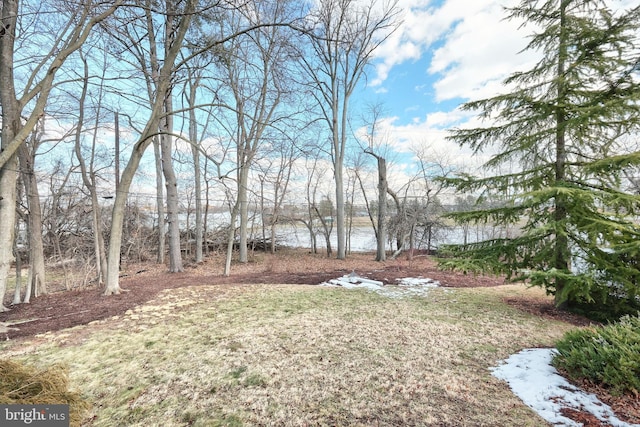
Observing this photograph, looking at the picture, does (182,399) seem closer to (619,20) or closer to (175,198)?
(619,20)

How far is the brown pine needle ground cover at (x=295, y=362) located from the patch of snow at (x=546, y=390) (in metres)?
0.12

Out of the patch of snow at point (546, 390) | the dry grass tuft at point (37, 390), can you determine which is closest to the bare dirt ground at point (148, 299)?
the patch of snow at point (546, 390)

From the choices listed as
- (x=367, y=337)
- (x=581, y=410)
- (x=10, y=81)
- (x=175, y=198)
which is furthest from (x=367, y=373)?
(x=175, y=198)

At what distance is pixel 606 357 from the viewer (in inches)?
100

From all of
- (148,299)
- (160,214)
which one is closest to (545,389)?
(148,299)

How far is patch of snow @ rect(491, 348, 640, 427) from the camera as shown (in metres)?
2.21

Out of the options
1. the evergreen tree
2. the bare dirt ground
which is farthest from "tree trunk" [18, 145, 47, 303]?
the evergreen tree

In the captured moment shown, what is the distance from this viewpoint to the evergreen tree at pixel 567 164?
162 inches

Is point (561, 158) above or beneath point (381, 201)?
above

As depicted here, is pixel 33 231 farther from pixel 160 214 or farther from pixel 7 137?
pixel 160 214

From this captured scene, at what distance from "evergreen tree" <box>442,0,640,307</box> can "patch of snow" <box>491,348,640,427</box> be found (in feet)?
4.75

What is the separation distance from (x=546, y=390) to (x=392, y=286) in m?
5.22

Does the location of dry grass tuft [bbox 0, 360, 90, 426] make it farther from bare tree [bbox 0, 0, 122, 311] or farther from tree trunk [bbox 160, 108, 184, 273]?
tree trunk [bbox 160, 108, 184, 273]

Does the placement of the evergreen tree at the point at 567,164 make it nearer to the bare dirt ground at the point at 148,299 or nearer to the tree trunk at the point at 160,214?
the bare dirt ground at the point at 148,299
